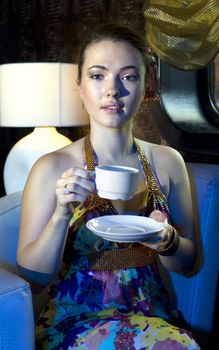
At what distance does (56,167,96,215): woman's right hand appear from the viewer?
3.08 ft

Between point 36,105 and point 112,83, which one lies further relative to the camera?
point 36,105

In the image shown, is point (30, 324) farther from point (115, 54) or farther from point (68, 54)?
point (68, 54)

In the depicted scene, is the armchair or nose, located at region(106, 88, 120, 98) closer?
nose, located at region(106, 88, 120, 98)

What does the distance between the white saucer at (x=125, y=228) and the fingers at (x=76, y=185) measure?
0.21 feet

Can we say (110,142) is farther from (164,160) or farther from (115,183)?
(115,183)

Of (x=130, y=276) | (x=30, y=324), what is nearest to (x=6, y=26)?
(x=130, y=276)

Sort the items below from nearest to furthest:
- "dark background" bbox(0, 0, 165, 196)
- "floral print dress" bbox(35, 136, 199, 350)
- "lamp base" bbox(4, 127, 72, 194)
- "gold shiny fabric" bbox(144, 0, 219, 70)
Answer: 1. "floral print dress" bbox(35, 136, 199, 350)
2. "gold shiny fabric" bbox(144, 0, 219, 70)
3. "lamp base" bbox(4, 127, 72, 194)
4. "dark background" bbox(0, 0, 165, 196)

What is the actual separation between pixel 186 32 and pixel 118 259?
2.94ft

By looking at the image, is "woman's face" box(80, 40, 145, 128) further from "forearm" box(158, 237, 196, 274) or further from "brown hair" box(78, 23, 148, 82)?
"forearm" box(158, 237, 196, 274)

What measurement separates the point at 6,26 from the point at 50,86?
1304 mm

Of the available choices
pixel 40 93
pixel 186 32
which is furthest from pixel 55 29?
pixel 186 32

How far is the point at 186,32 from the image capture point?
1655 mm

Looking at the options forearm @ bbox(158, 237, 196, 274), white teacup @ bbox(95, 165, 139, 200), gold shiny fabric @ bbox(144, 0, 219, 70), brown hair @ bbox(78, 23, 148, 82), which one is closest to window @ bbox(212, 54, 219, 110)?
gold shiny fabric @ bbox(144, 0, 219, 70)

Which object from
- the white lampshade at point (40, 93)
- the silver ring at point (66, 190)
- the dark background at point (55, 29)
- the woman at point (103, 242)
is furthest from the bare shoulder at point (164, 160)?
the white lampshade at point (40, 93)
